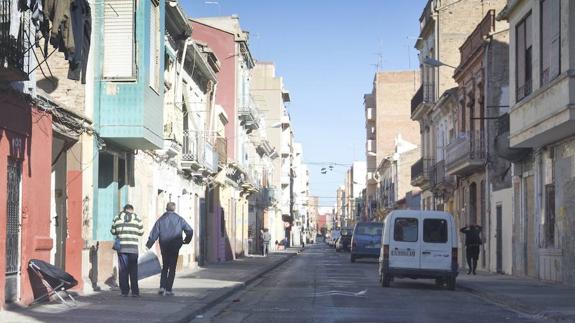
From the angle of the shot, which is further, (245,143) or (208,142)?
(245,143)

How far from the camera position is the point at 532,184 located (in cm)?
2670

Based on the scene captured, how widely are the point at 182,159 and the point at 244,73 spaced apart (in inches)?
757

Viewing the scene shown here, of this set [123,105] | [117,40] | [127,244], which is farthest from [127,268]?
[117,40]

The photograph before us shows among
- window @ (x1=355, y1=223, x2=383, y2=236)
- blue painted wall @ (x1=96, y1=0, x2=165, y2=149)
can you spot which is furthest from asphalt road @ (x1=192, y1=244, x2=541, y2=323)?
window @ (x1=355, y1=223, x2=383, y2=236)

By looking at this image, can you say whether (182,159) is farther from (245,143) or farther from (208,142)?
(245,143)

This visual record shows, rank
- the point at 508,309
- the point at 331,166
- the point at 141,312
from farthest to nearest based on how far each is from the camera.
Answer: the point at 331,166, the point at 508,309, the point at 141,312

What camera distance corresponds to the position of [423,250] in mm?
22375

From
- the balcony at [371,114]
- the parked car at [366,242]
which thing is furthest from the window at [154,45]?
the balcony at [371,114]

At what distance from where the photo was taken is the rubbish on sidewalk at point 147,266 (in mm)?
20078

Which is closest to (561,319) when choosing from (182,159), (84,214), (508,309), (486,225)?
(508,309)

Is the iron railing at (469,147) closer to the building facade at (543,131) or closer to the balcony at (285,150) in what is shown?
the building facade at (543,131)

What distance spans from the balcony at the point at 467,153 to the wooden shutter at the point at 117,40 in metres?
18.0

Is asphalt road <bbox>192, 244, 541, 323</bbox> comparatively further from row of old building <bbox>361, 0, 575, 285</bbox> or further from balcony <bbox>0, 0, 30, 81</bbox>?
balcony <bbox>0, 0, 30, 81</bbox>

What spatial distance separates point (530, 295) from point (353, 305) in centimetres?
459
